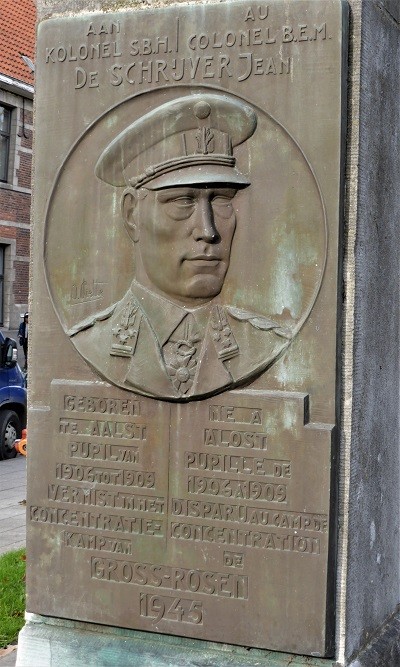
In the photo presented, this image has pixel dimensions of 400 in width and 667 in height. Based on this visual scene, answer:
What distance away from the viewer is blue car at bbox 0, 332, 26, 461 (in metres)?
12.8

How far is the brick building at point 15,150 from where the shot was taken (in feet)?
84.9

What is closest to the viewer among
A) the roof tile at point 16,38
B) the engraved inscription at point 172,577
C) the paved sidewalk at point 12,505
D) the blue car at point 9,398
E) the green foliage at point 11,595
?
the engraved inscription at point 172,577

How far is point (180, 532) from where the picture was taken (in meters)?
3.62

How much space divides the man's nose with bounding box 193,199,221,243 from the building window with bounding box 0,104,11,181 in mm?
23830

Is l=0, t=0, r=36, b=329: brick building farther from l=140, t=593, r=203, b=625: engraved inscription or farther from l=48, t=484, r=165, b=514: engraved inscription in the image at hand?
l=140, t=593, r=203, b=625: engraved inscription

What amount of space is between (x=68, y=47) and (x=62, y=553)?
1.89 meters

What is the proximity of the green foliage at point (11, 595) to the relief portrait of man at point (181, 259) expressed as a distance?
94.4 inches

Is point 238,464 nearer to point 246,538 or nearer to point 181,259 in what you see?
point 246,538

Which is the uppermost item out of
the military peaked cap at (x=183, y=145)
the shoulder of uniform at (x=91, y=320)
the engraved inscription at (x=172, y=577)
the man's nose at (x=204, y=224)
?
the military peaked cap at (x=183, y=145)

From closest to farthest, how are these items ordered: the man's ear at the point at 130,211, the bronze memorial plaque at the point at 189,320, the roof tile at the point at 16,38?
the bronze memorial plaque at the point at 189,320 → the man's ear at the point at 130,211 → the roof tile at the point at 16,38

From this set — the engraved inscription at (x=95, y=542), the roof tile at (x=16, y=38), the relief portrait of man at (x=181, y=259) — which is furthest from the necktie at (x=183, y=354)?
the roof tile at (x=16, y=38)

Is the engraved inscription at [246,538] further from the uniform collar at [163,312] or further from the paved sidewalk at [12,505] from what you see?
the paved sidewalk at [12,505]

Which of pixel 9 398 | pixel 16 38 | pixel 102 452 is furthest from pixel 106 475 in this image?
pixel 16 38

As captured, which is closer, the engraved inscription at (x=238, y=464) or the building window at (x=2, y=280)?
the engraved inscription at (x=238, y=464)
